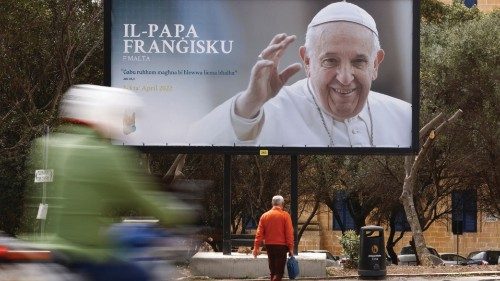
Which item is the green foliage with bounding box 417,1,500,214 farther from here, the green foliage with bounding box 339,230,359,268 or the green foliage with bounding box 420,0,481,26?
the green foliage with bounding box 420,0,481,26

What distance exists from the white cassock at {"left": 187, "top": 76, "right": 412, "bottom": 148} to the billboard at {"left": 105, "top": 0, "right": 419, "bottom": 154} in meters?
0.02

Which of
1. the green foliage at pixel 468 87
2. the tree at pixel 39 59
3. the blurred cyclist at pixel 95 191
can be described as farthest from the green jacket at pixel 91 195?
the green foliage at pixel 468 87

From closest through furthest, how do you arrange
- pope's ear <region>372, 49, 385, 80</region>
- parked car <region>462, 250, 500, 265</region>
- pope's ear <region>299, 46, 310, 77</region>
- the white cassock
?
the white cassock < pope's ear <region>299, 46, 310, 77</region> < pope's ear <region>372, 49, 385, 80</region> < parked car <region>462, 250, 500, 265</region>

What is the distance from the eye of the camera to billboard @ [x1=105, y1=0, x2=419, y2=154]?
22094 millimetres

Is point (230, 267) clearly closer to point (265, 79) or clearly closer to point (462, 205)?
point (265, 79)

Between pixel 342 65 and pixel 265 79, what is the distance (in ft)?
5.45

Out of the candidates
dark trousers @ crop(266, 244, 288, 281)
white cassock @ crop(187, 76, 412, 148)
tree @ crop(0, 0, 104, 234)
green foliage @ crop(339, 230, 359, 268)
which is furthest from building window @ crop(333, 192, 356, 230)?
dark trousers @ crop(266, 244, 288, 281)

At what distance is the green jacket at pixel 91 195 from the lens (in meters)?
5.21

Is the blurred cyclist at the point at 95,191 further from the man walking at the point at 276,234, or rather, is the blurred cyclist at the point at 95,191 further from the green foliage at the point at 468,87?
the green foliage at the point at 468,87

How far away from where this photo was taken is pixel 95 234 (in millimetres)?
5207

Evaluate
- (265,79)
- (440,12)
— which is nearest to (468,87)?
(265,79)

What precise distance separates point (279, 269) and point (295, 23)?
23.1 feet

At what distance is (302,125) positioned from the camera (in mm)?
22359

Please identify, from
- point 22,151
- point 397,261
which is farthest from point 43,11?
point 397,261
